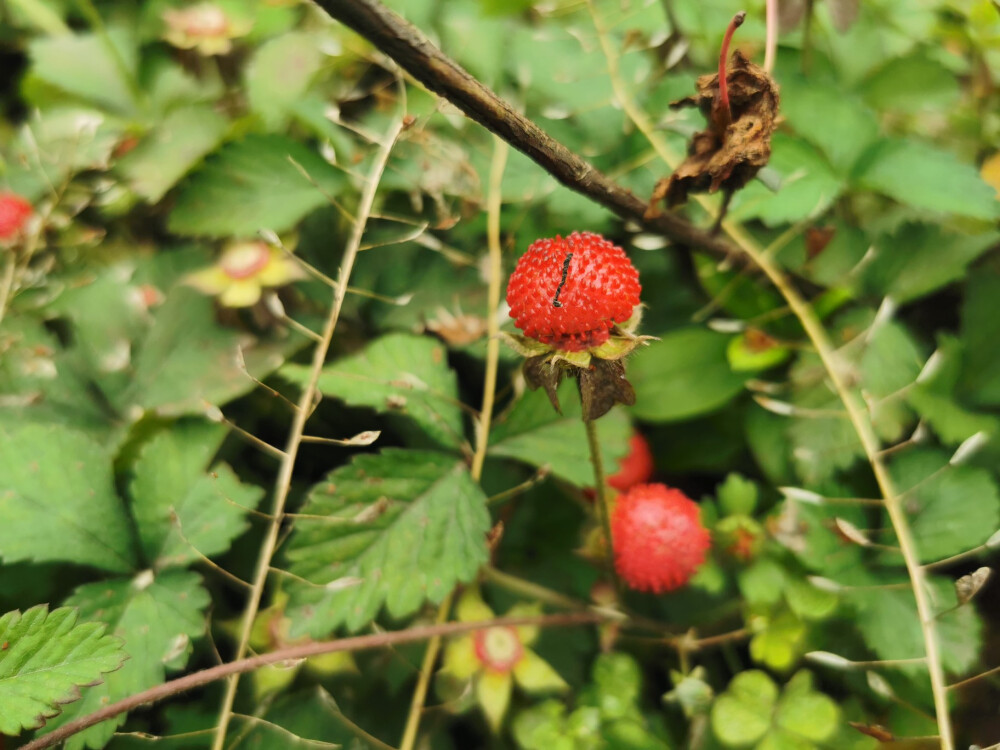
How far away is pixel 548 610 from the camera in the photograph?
3.13 feet

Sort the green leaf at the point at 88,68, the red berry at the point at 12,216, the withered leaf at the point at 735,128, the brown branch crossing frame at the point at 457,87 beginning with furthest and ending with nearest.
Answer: the green leaf at the point at 88,68 < the red berry at the point at 12,216 < the withered leaf at the point at 735,128 < the brown branch crossing frame at the point at 457,87

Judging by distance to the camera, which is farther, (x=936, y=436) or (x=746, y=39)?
(x=746, y=39)

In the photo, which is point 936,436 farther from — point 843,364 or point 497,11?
point 497,11

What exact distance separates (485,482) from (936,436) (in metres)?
0.59

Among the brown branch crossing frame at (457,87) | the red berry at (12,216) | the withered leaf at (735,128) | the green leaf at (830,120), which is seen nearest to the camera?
the brown branch crossing frame at (457,87)

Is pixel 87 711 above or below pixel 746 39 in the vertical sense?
below

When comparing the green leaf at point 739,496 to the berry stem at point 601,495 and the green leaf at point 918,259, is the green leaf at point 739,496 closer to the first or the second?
the berry stem at point 601,495

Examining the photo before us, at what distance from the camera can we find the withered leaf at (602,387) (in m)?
0.65

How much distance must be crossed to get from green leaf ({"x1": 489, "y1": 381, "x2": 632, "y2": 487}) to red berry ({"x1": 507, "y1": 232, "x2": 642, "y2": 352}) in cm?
24

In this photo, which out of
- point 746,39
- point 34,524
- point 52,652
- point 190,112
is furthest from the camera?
point 190,112

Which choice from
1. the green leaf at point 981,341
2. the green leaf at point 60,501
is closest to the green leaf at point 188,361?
the green leaf at point 60,501

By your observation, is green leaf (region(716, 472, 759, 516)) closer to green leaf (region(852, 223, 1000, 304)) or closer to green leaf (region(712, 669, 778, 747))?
green leaf (region(712, 669, 778, 747))

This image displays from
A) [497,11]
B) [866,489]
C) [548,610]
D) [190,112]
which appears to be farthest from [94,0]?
[866,489]

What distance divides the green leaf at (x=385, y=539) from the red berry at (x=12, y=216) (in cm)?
66
